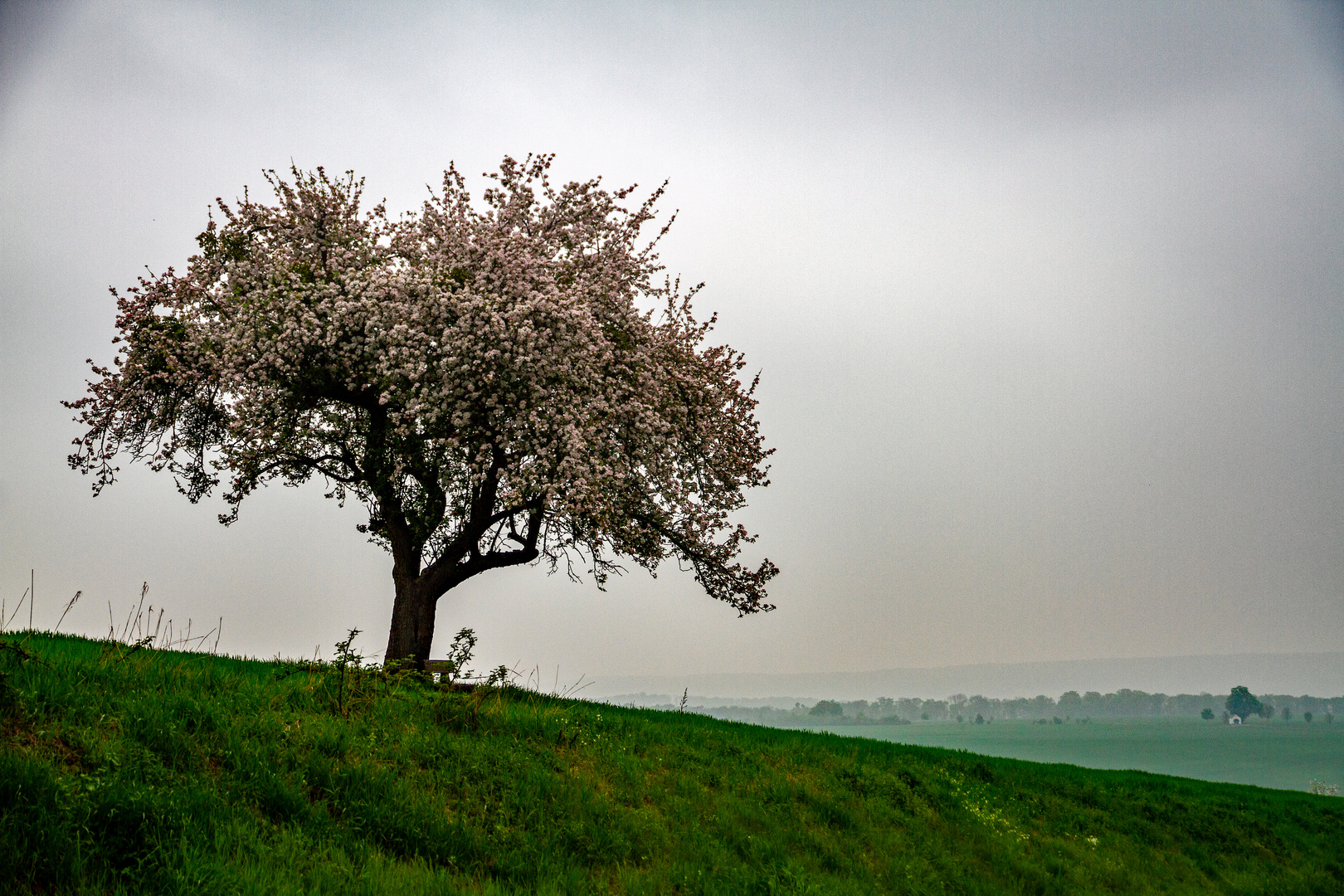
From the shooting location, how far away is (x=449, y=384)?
2003 cm

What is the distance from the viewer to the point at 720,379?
26625 mm

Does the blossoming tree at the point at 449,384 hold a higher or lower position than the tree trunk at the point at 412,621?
higher

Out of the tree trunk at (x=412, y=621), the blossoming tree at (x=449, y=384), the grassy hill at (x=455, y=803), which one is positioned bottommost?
the grassy hill at (x=455, y=803)

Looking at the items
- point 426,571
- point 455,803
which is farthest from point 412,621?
point 455,803

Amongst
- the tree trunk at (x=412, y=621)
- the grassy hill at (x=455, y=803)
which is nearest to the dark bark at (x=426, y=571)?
the tree trunk at (x=412, y=621)

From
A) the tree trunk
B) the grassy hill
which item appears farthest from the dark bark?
the grassy hill

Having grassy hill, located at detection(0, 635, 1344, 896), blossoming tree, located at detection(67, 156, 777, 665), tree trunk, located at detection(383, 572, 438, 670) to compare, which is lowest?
grassy hill, located at detection(0, 635, 1344, 896)

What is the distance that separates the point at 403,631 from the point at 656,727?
8.23 metres

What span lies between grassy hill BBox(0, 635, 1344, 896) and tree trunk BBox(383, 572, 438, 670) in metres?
3.89

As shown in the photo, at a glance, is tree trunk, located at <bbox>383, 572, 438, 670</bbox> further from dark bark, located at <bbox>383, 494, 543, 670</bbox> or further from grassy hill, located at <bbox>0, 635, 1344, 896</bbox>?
grassy hill, located at <bbox>0, 635, 1344, 896</bbox>

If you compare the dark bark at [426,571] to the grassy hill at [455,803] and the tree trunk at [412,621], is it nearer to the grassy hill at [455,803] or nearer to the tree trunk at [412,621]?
the tree trunk at [412,621]

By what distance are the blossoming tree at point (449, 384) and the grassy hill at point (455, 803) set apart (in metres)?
5.76

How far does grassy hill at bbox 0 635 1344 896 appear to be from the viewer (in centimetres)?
866

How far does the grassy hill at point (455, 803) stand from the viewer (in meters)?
8.66
